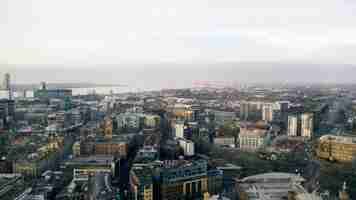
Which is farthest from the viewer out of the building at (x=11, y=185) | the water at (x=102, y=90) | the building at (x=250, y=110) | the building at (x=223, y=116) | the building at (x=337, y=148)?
the water at (x=102, y=90)

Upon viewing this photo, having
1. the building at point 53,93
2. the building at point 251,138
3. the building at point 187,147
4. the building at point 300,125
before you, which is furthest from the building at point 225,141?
the building at point 53,93

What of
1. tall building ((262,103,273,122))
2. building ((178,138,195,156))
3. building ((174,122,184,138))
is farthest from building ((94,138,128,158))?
tall building ((262,103,273,122))

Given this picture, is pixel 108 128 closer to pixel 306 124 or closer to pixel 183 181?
pixel 183 181

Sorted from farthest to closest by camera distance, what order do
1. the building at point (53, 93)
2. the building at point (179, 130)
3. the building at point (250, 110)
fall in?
the building at point (53, 93) → the building at point (250, 110) → the building at point (179, 130)

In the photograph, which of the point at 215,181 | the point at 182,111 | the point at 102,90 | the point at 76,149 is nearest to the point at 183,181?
the point at 215,181

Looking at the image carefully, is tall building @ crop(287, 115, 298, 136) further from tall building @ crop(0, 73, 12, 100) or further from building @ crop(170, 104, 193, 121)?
tall building @ crop(0, 73, 12, 100)

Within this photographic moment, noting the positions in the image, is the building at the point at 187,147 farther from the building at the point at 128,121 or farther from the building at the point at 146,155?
the building at the point at 128,121
